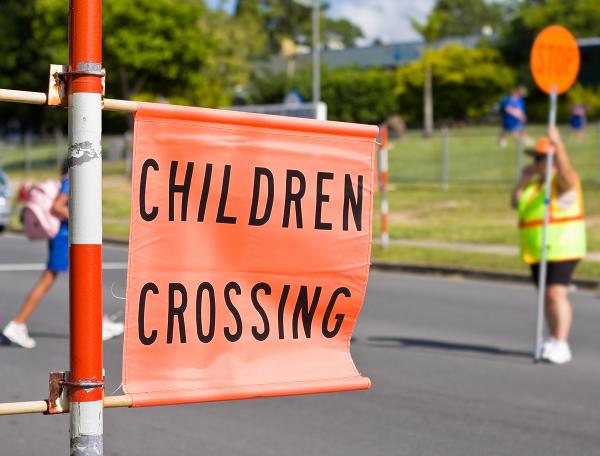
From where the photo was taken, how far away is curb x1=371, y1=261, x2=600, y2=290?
13.8 m

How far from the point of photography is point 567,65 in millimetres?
9367

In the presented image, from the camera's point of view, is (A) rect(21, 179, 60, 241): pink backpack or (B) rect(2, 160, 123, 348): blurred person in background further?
(A) rect(21, 179, 60, 241): pink backpack

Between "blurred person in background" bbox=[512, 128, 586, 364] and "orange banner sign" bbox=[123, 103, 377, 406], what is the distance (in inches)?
199

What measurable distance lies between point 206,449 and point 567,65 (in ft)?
16.8

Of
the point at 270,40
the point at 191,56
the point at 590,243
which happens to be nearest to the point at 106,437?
the point at 590,243

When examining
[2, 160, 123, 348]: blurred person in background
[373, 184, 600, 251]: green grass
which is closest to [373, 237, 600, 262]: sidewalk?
[373, 184, 600, 251]: green grass

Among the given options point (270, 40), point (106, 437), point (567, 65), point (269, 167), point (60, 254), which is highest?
point (270, 40)

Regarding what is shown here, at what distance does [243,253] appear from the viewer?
370cm

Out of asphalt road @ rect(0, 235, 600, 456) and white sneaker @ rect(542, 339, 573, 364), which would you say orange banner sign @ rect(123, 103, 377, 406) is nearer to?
asphalt road @ rect(0, 235, 600, 456)

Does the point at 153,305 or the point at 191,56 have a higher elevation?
the point at 191,56

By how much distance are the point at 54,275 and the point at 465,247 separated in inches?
386

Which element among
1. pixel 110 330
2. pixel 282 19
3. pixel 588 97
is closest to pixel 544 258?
pixel 110 330

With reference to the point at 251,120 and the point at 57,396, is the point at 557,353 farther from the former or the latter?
the point at 57,396

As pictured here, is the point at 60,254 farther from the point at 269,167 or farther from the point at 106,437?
the point at 269,167
